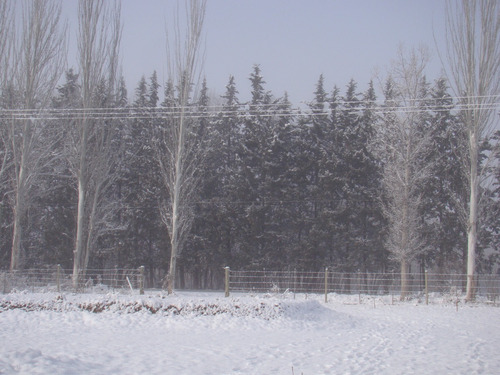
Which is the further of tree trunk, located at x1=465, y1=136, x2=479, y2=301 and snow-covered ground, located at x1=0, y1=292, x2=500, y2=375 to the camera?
tree trunk, located at x1=465, y1=136, x2=479, y2=301

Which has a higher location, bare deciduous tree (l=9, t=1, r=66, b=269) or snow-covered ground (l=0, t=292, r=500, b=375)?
bare deciduous tree (l=9, t=1, r=66, b=269)

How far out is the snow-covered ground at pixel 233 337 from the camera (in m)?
6.30

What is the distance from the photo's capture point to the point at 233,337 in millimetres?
8680

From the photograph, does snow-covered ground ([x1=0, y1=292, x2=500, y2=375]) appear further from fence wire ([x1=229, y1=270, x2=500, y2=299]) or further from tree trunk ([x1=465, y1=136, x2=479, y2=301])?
tree trunk ([x1=465, y1=136, x2=479, y2=301])

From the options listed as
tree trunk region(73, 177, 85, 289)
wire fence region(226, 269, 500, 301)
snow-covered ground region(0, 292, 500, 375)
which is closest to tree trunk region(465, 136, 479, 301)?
wire fence region(226, 269, 500, 301)

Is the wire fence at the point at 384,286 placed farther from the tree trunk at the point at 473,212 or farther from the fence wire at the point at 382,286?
the tree trunk at the point at 473,212

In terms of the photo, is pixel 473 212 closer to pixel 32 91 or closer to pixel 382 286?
pixel 382 286

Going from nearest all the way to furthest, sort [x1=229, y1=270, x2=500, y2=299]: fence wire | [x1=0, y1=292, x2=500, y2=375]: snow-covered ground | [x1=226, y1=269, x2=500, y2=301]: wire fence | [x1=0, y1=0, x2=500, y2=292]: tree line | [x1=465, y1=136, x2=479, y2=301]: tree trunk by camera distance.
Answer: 1. [x1=0, y1=292, x2=500, y2=375]: snow-covered ground
2. [x1=226, y1=269, x2=500, y2=301]: wire fence
3. [x1=229, y1=270, x2=500, y2=299]: fence wire
4. [x1=465, y1=136, x2=479, y2=301]: tree trunk
5. [x1=0, y1=0, x2=500, y2=292]: tree line

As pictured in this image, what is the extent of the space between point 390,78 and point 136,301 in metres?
15.7

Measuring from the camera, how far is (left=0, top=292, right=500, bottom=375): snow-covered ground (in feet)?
20.7

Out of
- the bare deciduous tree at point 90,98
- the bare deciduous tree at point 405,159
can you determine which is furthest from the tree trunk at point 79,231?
the bare deciduous tree at point 405,159

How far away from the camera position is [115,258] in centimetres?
2727

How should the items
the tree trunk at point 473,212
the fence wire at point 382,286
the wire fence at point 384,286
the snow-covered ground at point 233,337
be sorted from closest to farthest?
the snow-covered ground at point 233,337 < the wire fence at point 384,286 < the fence wire at point 382,286 < the tree trunk at point 473,212

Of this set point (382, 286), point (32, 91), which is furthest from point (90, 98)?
point (382, 286)
